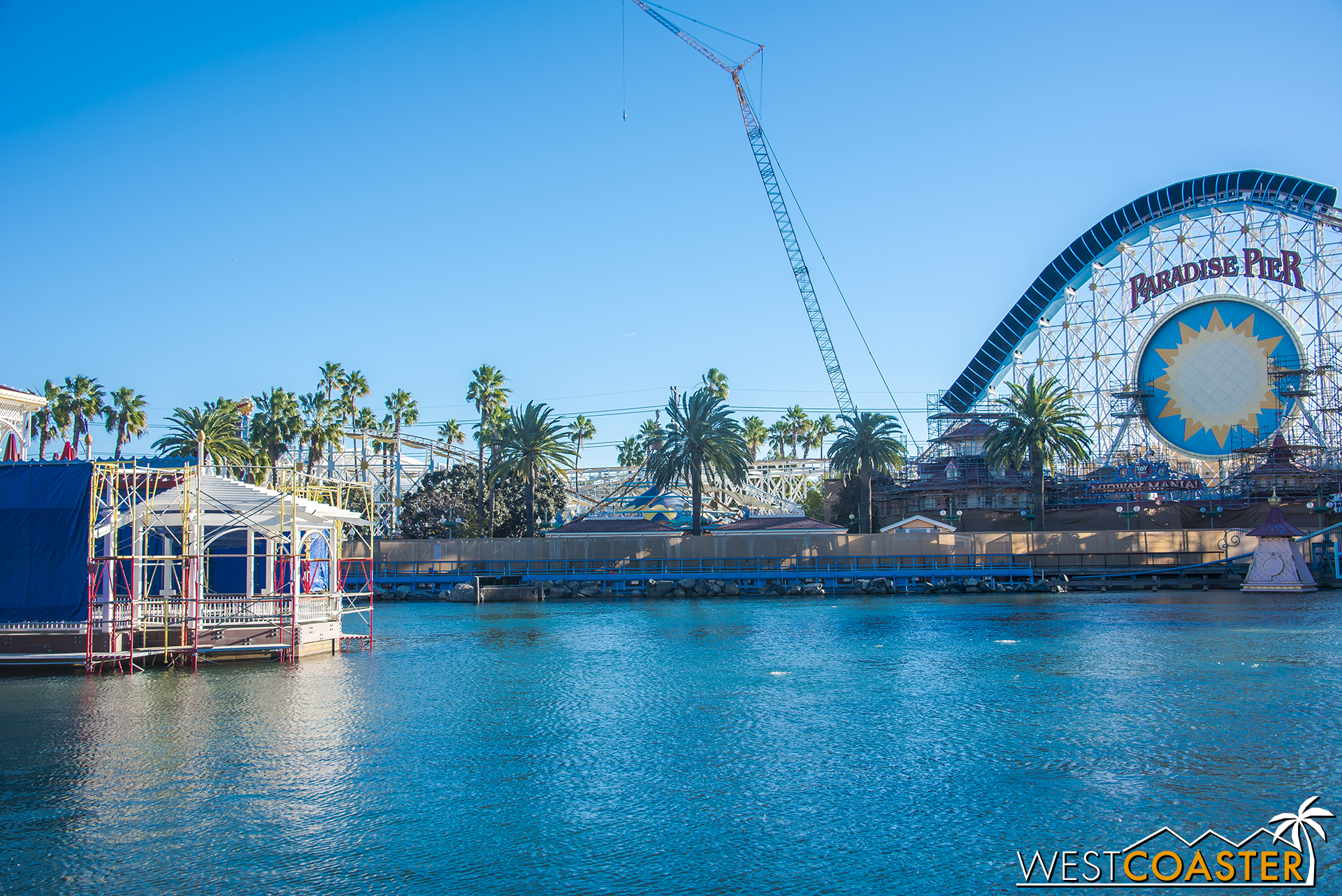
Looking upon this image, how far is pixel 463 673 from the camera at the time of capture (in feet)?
98.0

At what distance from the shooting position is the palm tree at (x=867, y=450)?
76688 mm

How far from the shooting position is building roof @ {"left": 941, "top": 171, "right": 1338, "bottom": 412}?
7575cm

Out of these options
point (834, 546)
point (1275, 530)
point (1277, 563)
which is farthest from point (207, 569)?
point (1277, 563)

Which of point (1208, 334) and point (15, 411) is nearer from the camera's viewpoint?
point (15, 411)

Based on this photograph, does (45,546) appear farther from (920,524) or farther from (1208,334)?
(1208,334)

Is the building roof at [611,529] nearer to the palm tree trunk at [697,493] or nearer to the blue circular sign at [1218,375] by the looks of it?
the palm tree trunk at [697,493]

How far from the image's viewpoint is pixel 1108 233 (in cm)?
8731

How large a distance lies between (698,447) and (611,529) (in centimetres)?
989

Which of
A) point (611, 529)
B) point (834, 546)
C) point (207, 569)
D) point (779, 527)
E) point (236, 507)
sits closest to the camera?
point (236, 507)

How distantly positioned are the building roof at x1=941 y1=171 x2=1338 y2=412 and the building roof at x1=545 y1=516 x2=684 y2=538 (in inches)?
1503

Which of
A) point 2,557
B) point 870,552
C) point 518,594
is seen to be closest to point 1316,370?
point 870,552

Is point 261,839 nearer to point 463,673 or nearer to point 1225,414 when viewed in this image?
point 463,673

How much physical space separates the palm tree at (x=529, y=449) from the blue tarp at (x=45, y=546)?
4549cm

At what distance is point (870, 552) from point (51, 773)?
56.9 meters
